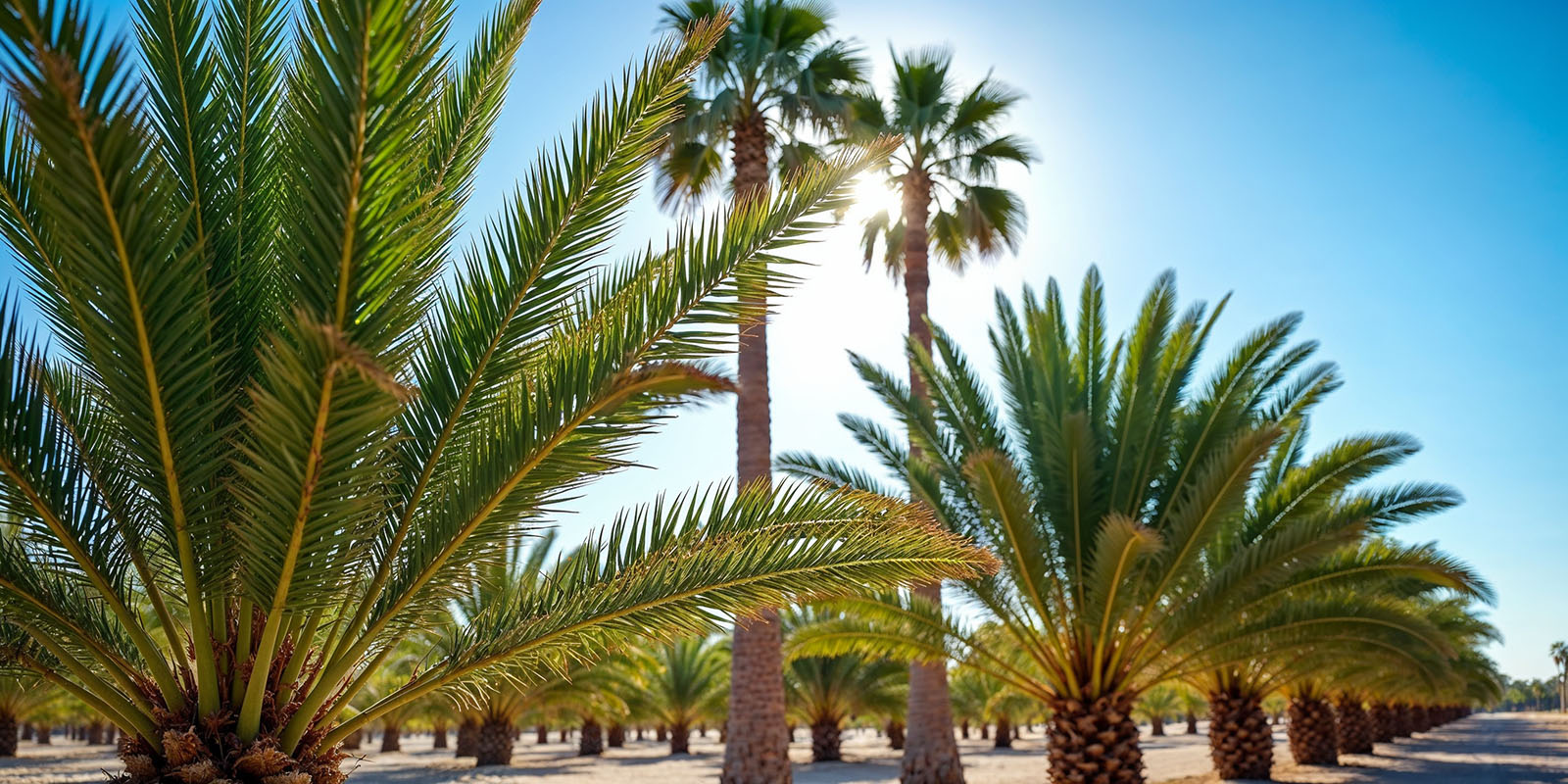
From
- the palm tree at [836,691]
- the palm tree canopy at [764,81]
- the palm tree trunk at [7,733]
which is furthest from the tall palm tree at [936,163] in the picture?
the palm tree trunk at [7,733]

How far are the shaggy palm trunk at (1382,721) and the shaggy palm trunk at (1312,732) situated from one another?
13.8 m

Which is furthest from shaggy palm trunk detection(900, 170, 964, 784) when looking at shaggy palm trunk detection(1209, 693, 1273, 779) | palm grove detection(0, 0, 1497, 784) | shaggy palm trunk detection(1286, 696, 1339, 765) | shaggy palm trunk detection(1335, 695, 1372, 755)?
shaggy palm trunk detection(1335, 695, 1372, 755)

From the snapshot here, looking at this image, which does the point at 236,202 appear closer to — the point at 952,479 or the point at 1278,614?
the point at 952,479

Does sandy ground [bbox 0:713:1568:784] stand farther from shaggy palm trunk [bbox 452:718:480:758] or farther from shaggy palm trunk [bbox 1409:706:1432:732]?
shaggy palm trunk [bbox 1409:706:1432:732]

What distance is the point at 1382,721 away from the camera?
37938mm

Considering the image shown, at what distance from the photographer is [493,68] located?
215 inches

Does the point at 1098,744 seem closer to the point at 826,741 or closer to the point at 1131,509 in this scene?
the point at 1131,509

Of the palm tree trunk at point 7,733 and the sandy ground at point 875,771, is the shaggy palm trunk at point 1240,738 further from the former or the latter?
the palm tree trunk at point 7,733

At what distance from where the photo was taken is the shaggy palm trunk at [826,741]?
28.1m

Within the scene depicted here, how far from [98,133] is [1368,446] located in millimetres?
12830

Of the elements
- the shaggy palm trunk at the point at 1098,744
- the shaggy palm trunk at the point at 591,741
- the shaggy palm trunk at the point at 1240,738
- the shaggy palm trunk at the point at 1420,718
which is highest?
the shaggy palm trunk at the point at 1098,744

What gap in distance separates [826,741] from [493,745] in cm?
889

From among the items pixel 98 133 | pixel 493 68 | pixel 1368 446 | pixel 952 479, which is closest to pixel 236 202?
pixel 493 68

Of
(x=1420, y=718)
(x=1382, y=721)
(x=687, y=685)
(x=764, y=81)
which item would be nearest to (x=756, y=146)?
(x=764, y=81)
